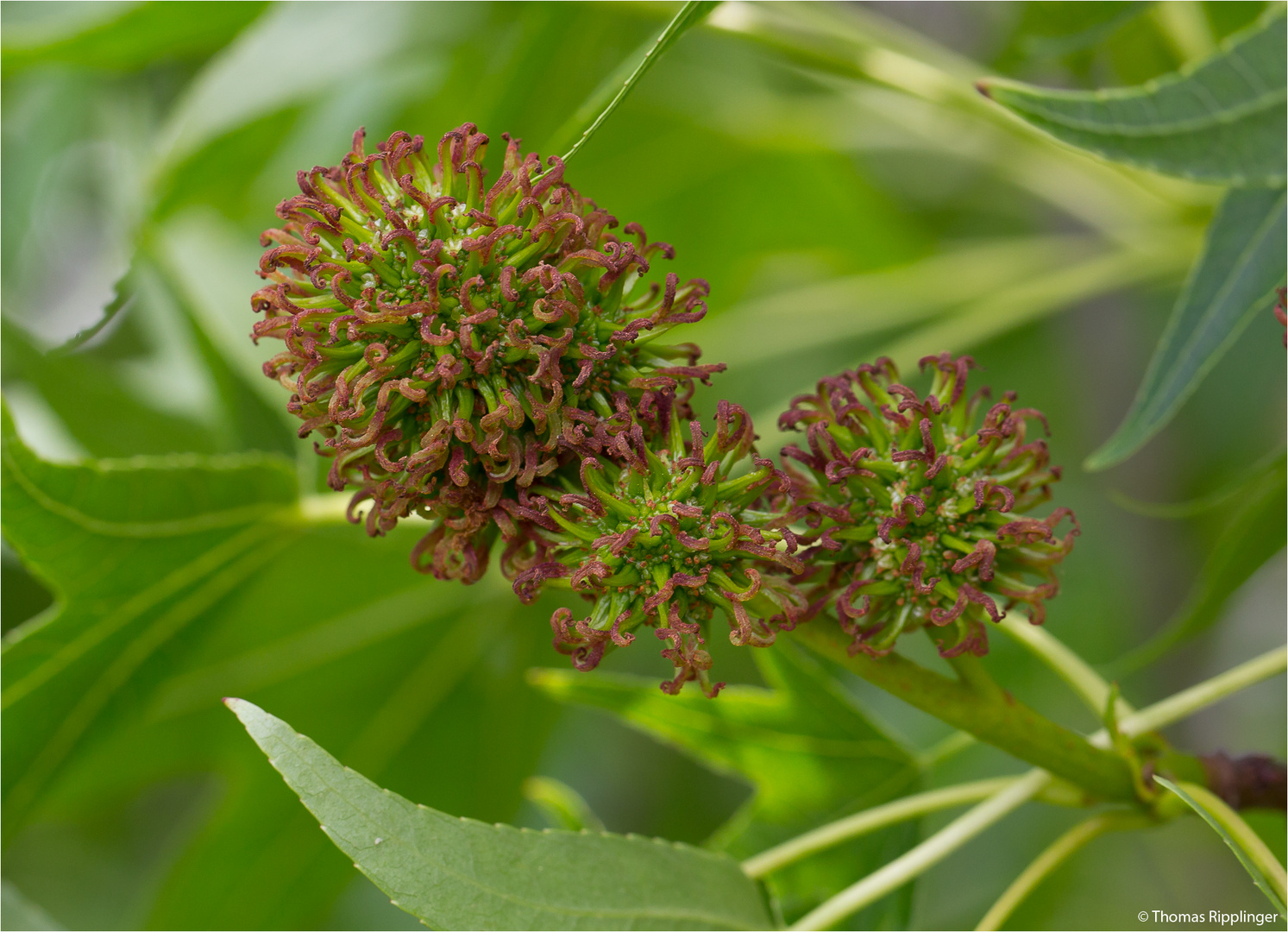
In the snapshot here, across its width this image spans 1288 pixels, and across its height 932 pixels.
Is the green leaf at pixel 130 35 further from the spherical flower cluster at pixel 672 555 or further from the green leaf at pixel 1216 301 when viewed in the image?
the green leaf at pixel 1216 301

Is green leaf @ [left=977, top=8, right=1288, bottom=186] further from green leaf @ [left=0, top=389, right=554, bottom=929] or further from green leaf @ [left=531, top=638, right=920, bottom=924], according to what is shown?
green leaf @ [left=0, top=389, right=554, bottom=929]

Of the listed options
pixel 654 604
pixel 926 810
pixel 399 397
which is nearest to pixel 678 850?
pixel 926 810

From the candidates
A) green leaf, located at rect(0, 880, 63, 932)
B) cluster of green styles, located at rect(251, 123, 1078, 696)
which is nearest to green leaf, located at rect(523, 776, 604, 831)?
cluster of green styles, located at rect(251, 123, 1078, 696)

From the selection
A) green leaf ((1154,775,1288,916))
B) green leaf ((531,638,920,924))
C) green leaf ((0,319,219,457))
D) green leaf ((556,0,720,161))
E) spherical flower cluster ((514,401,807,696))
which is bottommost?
green leaf ((1154,775,1288,916))

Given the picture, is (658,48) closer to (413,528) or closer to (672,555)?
(672,555)

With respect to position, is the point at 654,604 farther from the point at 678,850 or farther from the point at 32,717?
the point at 32,717

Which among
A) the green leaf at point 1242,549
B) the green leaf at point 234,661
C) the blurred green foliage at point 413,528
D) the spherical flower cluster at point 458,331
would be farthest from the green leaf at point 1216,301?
the green leaf at point 234,661
